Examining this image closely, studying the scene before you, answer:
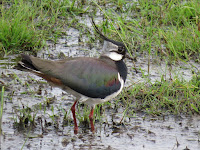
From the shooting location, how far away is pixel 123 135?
5742 millimetres

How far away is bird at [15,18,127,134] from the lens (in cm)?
552

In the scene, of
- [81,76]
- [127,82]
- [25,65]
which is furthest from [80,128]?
[127,82]

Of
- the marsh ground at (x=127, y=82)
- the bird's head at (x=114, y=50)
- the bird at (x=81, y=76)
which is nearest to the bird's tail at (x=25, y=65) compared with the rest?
the bird at (x=81, y=76)

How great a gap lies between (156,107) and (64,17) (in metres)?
2.84

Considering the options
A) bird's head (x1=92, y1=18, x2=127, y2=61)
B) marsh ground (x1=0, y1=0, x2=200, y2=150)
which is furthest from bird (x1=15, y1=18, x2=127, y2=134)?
marsh ground (x1=0, y1=0, x2=200, y2=150)

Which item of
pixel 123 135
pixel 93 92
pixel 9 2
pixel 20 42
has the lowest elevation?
pixel 123 135

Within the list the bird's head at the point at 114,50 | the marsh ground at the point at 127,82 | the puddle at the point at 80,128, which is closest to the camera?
the puddle at the point at 80,128

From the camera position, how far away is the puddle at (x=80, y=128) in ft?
17.9

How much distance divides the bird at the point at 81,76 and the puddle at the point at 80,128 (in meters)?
0.22

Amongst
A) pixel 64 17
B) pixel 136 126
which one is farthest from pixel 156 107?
pixel 64 17

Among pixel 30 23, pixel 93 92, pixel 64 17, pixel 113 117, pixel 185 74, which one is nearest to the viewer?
pixel 93 92

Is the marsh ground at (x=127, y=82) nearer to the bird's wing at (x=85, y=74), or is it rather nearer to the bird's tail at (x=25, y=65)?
the bird's wing at (x=85, y=74)

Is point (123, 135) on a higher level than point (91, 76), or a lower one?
lower

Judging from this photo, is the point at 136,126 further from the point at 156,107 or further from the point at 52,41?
the point at 52,41
